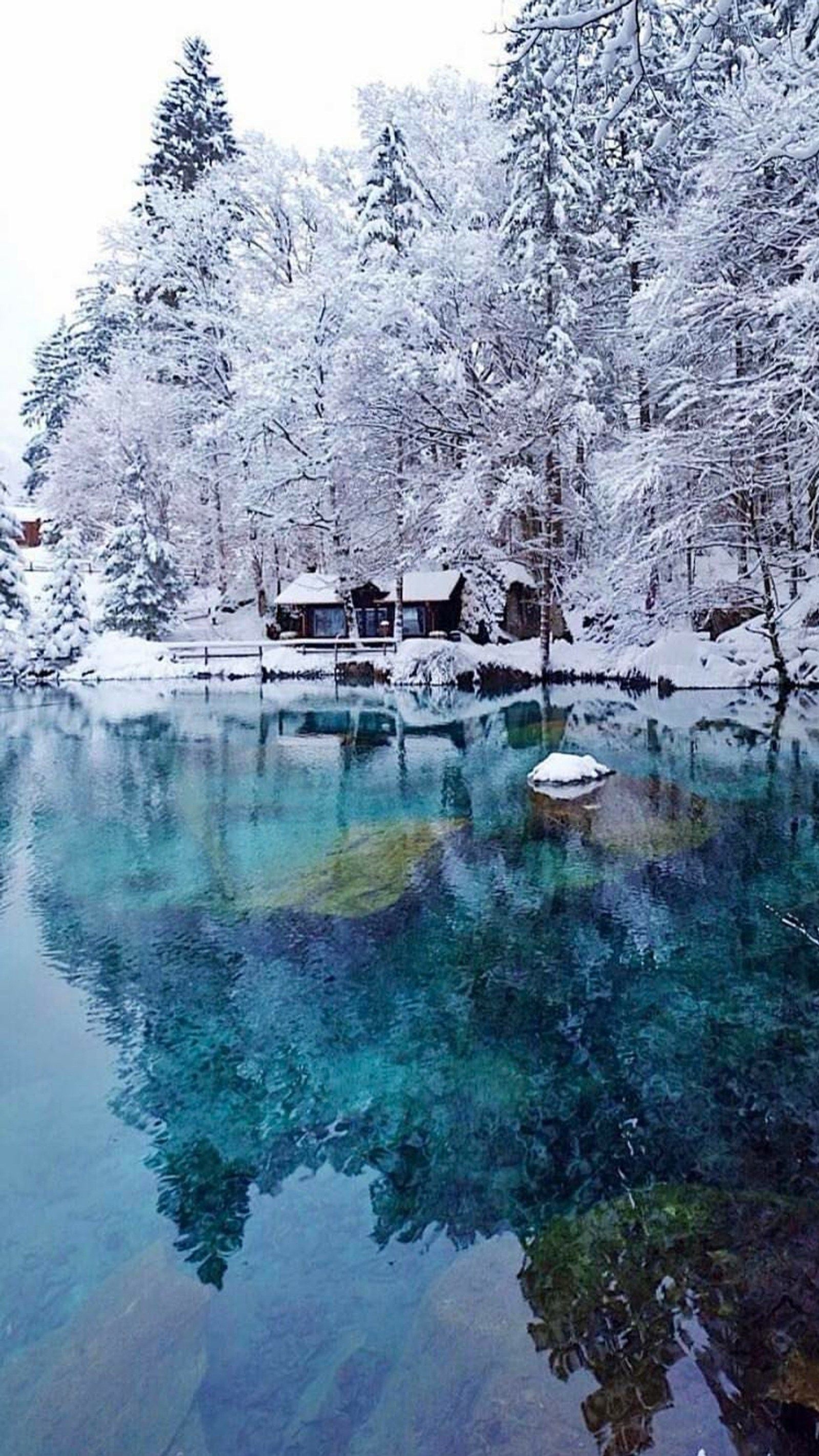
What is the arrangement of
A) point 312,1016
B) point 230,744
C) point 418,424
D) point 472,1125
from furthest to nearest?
point 418,424, point 230,744, point 312,1016, point 472,1125

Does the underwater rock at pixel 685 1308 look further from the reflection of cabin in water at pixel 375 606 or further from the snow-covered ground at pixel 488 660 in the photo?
the reflection of cabin in water at pixel 375 606

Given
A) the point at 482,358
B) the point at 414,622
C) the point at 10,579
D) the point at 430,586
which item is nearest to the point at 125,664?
the point at 10,579

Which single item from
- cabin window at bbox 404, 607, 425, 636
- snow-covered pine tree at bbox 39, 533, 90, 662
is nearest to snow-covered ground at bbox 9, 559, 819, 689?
snow-covered pine tree at bbox 39, 533, 90, 662

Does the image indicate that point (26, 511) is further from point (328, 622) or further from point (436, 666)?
point (436, 666)

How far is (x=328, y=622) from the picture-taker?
104ft

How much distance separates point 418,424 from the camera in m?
25.1

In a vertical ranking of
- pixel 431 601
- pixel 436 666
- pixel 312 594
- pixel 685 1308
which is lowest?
pixel 685 1308

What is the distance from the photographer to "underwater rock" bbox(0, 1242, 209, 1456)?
257 cm

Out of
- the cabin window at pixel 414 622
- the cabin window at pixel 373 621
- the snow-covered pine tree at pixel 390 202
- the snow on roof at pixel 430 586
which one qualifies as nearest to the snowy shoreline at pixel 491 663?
the snow on roof at pixel 430 586

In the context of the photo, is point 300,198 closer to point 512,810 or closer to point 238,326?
point 238,326

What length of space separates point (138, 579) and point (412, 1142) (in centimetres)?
2960

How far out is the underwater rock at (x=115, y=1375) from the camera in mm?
2574

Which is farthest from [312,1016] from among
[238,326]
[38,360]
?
[38,360]

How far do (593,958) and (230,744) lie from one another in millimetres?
10678
